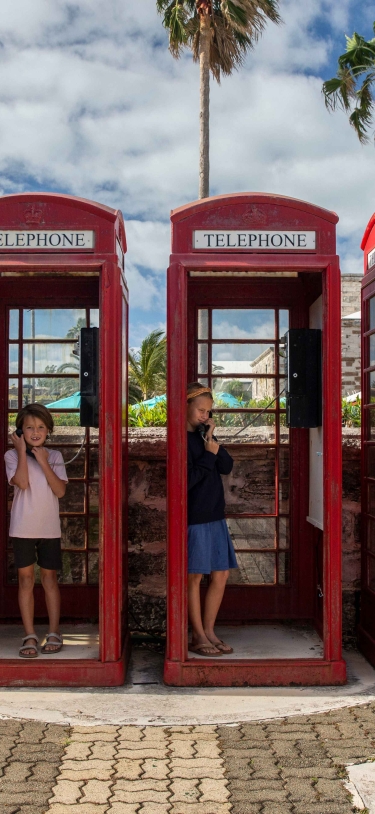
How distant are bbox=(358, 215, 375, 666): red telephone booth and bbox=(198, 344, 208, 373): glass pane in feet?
3.51

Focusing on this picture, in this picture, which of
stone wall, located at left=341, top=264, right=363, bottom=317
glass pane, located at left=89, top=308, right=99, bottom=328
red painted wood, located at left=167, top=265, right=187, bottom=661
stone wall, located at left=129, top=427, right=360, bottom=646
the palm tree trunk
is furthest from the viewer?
stone wall, located at left=341, top=264, right=363, bottom=317

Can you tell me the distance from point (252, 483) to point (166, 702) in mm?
1723

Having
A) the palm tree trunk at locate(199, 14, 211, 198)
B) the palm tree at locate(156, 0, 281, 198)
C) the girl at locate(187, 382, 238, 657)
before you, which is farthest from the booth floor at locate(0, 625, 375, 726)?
the palm tree at locate(156, 0, 281, 198)

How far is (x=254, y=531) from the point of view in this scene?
550cm

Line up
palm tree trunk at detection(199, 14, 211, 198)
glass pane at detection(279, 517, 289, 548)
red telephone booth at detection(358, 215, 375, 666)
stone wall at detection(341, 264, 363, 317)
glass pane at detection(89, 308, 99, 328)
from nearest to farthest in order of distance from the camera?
red telephone booth at detection(358, 215, 375, 666)
glass pane at detection(89, 308, 99, 328)
glass pane at detection(279, 517, 289, 548)
palm tree trunk at detection(199, 14, 211, 198)
stone wall at detection(341, 264, 363, 317)

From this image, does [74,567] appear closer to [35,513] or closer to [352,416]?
[35,513]

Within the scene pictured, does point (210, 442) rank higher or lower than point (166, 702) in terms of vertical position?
higher

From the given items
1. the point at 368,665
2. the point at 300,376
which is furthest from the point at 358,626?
the point at 300,376

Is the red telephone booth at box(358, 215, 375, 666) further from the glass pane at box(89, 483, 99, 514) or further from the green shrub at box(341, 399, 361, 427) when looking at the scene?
the green shrub at box(341, 399, 361, 427)

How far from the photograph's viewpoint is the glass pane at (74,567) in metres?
5.47

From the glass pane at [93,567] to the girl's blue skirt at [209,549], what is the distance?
2.99 feet

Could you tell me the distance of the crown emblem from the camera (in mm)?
4574

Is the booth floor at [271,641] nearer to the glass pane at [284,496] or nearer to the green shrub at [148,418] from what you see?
the glass pane at [284,496]

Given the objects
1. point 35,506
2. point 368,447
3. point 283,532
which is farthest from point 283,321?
point 35,506
